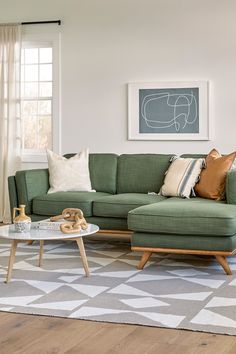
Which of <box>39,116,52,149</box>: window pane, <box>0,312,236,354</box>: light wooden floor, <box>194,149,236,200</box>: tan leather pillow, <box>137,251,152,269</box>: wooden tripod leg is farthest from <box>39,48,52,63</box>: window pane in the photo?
<box>0,312,236,354</box>: light wooden floor

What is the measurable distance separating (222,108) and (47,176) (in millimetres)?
1972

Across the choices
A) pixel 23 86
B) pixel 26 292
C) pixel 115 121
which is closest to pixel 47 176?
pixel 115 121

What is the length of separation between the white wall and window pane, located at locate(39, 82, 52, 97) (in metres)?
0.28

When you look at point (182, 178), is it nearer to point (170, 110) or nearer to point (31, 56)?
point (170, 110)

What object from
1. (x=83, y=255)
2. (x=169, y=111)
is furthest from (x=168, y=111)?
(x=83, y=255)

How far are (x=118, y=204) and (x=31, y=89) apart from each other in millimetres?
2652

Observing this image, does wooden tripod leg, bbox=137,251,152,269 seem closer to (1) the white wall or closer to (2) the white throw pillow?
(2) the white throw pillow

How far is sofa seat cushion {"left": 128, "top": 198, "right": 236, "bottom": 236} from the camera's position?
4.46 metres

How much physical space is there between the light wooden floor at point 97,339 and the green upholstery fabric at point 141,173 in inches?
112

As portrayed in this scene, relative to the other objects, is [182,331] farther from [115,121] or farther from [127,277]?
[115,121]

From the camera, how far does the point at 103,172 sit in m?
6.28

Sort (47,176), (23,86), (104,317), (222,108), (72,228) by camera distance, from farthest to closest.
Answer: (23,86) → (222,108) → (47,176) → (72,228) → (104,317)

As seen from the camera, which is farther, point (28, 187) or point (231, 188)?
point (28, 187)

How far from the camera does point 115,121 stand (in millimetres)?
7012
